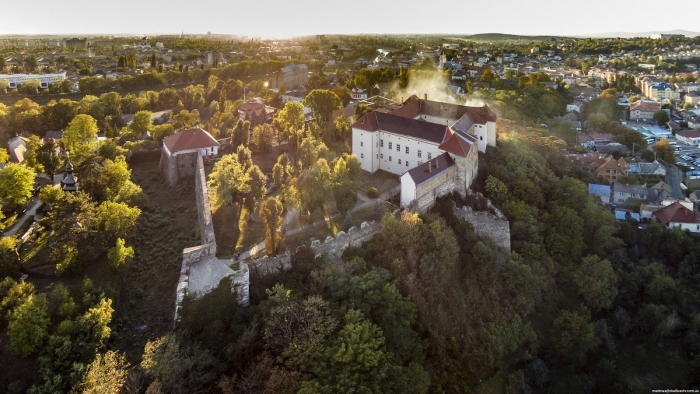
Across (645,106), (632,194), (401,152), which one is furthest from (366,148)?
(645,106)

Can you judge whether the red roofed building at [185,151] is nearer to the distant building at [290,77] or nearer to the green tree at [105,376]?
the green tree at [105,376]

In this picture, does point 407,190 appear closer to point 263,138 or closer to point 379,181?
point 379,181

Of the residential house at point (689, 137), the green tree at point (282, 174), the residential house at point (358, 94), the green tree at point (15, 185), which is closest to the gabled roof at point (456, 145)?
the green tree at point (282, 174)

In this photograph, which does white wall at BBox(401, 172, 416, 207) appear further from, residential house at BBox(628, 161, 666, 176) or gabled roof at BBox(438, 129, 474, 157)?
residential house at BBox(628, 161, 666, 176)

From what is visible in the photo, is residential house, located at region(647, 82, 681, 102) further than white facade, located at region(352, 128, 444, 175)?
Yes

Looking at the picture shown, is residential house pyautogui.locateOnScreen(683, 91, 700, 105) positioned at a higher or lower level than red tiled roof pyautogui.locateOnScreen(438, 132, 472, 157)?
lower

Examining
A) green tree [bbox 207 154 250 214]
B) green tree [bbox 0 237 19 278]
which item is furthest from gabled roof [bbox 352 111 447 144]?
green tree [bbox 0 237 19 278]
